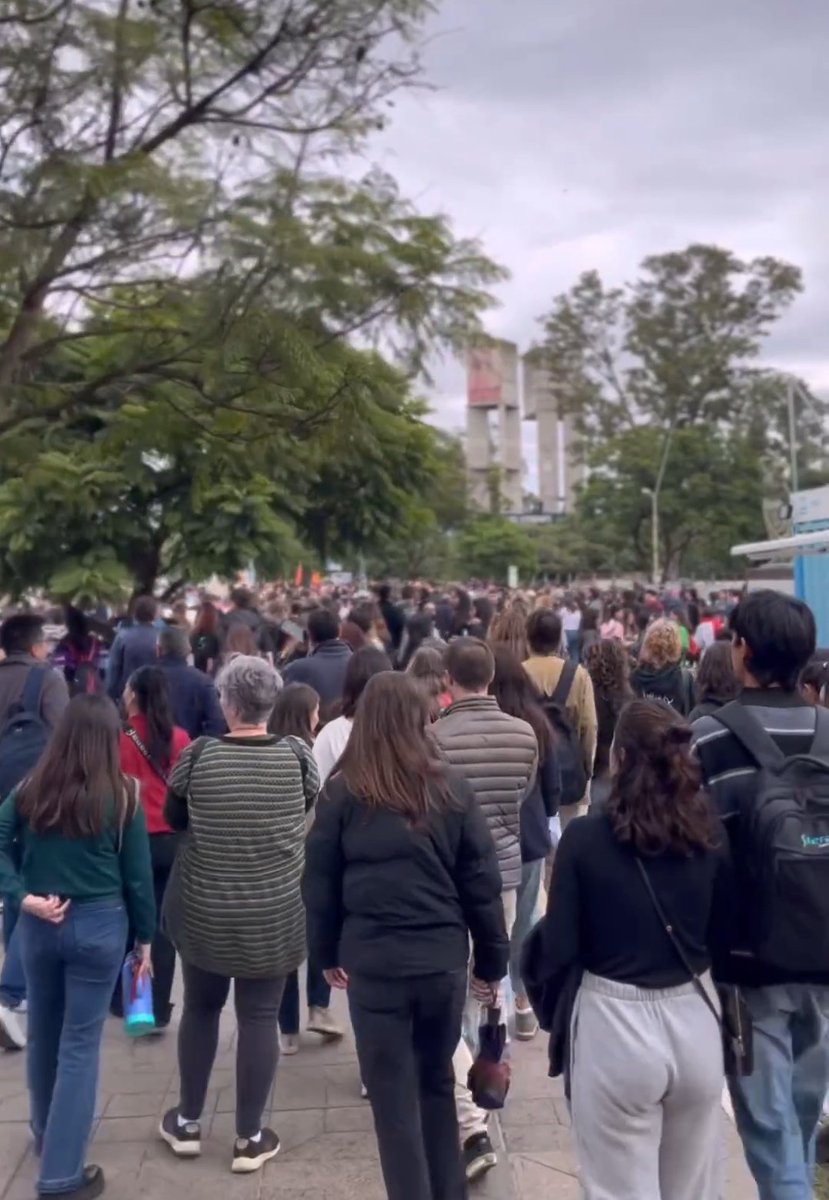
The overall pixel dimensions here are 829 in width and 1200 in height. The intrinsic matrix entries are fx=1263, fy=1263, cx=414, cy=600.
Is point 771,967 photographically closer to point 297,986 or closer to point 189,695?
point 297,986

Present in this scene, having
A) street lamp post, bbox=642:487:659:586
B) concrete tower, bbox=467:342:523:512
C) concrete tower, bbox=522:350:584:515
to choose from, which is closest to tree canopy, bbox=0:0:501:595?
street lamp post, bbox=642:487:659:586

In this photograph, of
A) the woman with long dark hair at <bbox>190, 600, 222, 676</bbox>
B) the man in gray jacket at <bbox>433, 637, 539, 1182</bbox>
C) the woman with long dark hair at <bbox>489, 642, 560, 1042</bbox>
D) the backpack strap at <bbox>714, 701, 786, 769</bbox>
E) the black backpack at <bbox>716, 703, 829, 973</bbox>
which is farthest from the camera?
the woman with long dark hair at <bbox>190, 600, 222, 676</bbox>

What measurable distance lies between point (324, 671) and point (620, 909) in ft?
14.8

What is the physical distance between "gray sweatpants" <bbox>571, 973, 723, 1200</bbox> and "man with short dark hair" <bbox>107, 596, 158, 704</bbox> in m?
6.03

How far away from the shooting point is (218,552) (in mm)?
13625

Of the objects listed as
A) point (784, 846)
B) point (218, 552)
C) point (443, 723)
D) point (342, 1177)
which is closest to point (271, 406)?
point (443, 723)

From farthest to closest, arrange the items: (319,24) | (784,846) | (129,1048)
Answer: (319,24) < (129,1048) < (784,846)

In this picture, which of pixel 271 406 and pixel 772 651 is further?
pixel 271 406

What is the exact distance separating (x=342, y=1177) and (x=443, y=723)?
156 cm

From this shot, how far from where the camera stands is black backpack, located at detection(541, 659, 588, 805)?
6215mm

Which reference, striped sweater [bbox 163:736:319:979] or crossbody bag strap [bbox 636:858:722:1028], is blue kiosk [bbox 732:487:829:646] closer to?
striped sweater [bbox 163:736:319:979]

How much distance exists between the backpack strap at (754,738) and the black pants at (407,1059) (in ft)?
3.40

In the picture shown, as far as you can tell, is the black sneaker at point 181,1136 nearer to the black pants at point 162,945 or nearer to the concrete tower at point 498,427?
the black pants at point 162,945

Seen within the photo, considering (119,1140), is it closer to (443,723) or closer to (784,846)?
(443,723)
